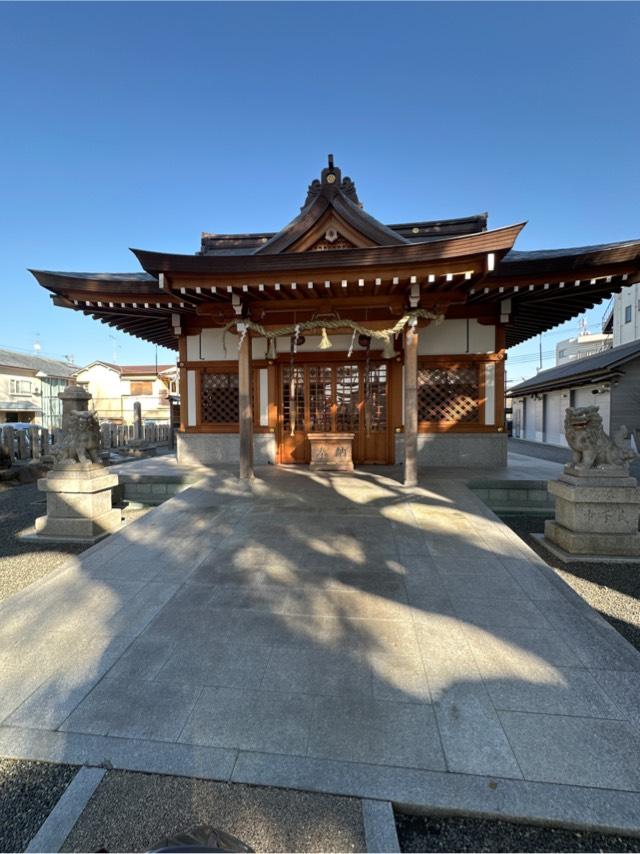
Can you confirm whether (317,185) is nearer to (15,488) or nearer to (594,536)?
(594,536)

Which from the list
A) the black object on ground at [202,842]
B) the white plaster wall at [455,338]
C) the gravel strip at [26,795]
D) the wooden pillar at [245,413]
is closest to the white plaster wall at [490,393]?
the white plaster wall at [455,338]

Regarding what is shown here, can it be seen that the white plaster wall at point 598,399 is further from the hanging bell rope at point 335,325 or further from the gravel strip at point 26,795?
the gravel strip at point 26,795

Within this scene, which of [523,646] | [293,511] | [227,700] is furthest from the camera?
[293,511]

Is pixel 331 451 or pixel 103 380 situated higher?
pixel 103 380

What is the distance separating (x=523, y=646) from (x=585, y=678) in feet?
1.14

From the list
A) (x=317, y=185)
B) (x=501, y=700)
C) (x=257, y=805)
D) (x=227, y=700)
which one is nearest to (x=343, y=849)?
(x=257, y=805)

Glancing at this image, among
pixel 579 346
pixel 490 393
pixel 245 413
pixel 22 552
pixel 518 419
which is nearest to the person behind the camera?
pixel 22 552

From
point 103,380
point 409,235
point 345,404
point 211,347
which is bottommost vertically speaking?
point 345,404

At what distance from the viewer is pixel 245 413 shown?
6.31 m

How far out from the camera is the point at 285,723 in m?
1.93

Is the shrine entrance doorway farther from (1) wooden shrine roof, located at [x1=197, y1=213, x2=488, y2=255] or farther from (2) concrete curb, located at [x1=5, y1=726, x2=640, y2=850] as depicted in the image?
(2) concrete curb, located at [x1=5, y1=726, x2=640, y2=850]

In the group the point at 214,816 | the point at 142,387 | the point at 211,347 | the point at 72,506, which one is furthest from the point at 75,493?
the point at 142,387

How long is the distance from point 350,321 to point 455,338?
248 cm

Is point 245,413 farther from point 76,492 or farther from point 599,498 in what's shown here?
point 599,498
